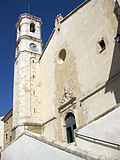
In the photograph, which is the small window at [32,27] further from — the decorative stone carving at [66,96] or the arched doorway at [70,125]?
the arched doorway at [70,125]

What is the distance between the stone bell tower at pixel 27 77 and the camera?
573 inches

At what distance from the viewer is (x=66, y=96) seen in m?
12.8

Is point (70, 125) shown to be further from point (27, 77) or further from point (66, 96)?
point (27, 77)

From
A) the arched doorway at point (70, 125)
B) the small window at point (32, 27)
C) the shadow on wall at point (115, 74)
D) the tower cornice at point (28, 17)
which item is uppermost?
the tower cornice at point (28, 17)

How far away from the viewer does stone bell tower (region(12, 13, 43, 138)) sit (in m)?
14.5

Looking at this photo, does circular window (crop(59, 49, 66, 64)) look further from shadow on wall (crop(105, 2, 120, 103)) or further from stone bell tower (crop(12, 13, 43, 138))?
shadow on wall (crop(105, 2, 120, 103))

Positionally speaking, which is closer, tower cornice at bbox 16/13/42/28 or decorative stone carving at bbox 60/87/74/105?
decorative stone carving at bbox 60/87/74/105

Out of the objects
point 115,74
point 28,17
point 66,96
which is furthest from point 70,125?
point 28,17

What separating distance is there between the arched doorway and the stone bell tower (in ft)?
10.6

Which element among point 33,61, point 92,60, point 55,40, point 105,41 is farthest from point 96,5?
point 33,61

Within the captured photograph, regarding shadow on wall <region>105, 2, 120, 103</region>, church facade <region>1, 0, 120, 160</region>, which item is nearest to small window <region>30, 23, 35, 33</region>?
church facade <region>1, 0, 120, 160</region>

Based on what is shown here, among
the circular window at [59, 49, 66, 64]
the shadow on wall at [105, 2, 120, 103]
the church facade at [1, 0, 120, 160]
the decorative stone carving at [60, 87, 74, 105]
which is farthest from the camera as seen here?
the circular window at [59, 49, 66, 64]

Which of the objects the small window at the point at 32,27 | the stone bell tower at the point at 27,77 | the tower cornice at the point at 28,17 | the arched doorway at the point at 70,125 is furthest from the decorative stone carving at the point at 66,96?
the tower cornice at the point at 28,17

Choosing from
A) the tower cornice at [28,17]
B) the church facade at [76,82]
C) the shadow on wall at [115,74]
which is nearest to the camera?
the church facade at [76,82]
